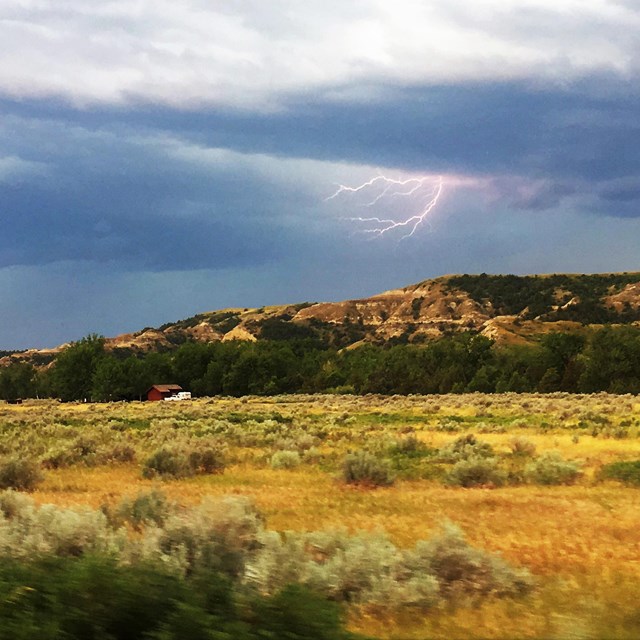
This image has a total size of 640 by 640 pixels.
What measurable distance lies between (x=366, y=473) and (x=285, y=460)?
4.48 meters

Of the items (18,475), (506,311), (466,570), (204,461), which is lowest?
(204,461)

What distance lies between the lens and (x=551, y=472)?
17188 mm

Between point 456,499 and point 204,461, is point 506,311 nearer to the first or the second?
point 204,461

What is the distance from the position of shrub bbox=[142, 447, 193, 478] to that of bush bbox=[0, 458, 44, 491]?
2.55 meters

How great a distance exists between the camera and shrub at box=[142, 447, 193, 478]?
1875 cm

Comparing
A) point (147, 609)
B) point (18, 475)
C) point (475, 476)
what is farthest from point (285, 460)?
point (147, 609)

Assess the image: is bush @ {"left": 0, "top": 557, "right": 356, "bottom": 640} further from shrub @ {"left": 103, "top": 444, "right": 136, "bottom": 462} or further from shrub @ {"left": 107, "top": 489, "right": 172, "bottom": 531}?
shrub @ {"left": 103, "top": 444, "right": 136, "bottom": 462}

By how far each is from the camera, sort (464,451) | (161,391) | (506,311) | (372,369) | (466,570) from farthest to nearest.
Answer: (506,311), (161,391), (372,369), (464,451), (466,570)

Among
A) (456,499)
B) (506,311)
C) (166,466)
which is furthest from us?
(506,311)

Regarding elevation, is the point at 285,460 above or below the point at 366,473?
below

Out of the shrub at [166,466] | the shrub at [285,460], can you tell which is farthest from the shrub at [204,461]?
the shrub at [285,460]

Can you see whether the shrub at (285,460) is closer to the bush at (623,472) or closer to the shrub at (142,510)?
the bush at (623,472)

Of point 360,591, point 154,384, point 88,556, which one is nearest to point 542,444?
point 360,591

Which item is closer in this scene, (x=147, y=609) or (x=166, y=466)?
(x=147, y=609)
